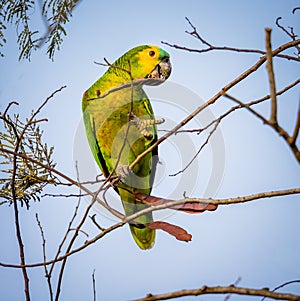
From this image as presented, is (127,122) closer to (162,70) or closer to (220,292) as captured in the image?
(162,70)

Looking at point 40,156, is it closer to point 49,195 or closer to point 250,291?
point 49,195

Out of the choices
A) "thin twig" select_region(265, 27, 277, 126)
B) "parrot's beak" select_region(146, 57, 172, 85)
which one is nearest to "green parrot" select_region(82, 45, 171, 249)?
"parrot's beak" select_region(146, 57, 172, 85)

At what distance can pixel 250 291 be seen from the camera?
53 centimetres

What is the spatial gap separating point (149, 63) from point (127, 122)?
322 millimetres

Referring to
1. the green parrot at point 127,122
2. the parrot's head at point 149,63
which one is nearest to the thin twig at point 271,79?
the green parrot at point 127,122

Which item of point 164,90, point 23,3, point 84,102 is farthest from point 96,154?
point 23,3

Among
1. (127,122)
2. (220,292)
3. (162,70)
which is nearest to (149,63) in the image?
(162,70)

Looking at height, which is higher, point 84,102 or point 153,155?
point 84,102

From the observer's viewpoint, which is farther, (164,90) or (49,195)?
(164,90)

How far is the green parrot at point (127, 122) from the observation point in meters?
1.70

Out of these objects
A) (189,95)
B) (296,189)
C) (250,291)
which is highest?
(189,95)

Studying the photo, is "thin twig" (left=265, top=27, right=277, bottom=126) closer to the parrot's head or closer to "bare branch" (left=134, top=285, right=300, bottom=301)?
"bare branch" (left=134, top=285, right=300, bottom=301)

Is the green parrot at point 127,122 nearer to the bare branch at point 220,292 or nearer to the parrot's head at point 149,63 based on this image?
the parrot's head at point 149,63

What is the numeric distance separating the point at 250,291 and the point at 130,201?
122 cm
